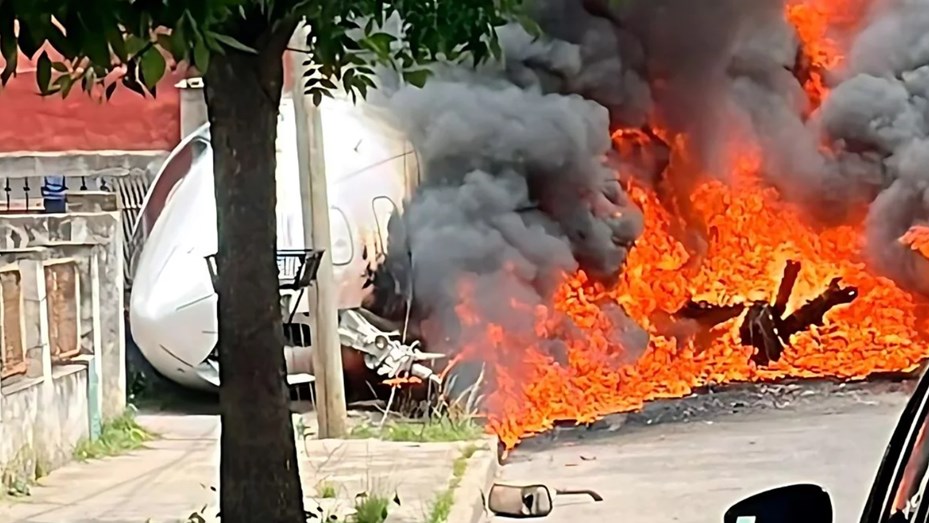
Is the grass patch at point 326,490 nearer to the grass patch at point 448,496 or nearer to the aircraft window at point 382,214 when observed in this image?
the grass patch at point 448,496

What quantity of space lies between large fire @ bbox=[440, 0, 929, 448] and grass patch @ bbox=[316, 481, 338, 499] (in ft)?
4.87

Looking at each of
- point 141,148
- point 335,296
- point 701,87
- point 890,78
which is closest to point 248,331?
point 335,296

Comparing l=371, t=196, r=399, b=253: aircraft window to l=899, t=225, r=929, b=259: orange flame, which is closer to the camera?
l=371, t=196, r=399, b=253: aircraft window

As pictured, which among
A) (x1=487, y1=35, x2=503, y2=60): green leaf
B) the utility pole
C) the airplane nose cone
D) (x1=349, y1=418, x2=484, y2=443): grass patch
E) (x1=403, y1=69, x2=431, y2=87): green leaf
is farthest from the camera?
the airplane nose cone

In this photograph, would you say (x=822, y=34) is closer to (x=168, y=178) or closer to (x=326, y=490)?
(x=168, y=178)

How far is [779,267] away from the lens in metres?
5.43

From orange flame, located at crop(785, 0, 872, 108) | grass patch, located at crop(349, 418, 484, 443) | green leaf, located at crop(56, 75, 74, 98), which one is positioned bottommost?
grass patch, located at crop(349, 418, 484, 443)

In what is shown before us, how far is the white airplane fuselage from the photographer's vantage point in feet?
16.1

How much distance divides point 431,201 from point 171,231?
1.03 m

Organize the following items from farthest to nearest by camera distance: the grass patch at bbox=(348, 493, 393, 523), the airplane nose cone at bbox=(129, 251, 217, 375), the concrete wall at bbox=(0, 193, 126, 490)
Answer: the airplane nose cone at bbox=(129, 251, 217, 375) → the concrete wall at bbox=(0, 193, 126, 490) → the grass patch at bbox=(348, 493, 393, 523)

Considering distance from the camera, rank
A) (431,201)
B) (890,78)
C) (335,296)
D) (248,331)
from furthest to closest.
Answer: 1. (890,78)
2. (431,201)
3. (335,296)
4. (248,331)

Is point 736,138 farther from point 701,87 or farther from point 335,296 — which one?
point 335,296

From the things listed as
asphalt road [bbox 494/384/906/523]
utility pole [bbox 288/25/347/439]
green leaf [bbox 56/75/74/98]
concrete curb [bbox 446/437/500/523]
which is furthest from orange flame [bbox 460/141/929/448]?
green leaf [bbox 56/75/74/98]

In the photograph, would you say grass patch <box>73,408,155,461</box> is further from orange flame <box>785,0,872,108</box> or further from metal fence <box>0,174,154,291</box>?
orange flame <box>785,0,872,108</box>
